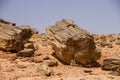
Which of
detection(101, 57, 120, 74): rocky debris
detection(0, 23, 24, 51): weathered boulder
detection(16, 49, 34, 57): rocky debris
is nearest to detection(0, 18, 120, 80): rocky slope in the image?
detection(101, 57, 120, 74): rocky debris

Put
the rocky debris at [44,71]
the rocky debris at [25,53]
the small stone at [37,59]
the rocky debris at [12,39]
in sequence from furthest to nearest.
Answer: the rocky debris at [12,39], the rocky debris at [25,53], the small stone at [37,59], the rocky debris at [44,71]

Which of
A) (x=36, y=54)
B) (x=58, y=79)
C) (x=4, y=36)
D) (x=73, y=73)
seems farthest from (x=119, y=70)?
(x=4, y=36)

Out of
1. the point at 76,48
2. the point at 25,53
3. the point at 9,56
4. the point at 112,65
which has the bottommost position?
the point at 112,65

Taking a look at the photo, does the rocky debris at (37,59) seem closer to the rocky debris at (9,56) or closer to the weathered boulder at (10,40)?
the rocky debris at (9,56)

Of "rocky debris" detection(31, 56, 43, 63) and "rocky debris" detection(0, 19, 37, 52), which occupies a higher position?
"rocky debris" detection(0, 19, 37, 52)

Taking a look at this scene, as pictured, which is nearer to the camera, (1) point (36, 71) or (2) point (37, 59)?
(1) point (36, 71)

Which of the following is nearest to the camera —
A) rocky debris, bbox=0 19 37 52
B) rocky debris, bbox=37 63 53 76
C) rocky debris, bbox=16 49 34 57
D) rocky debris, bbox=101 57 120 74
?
rocky debris, bbox=37 63 53 76

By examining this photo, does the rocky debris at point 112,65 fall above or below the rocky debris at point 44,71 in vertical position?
above

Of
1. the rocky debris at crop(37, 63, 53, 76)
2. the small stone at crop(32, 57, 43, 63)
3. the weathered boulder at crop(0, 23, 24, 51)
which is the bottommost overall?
the rocky debris at crop(37, 63, 53, 76)

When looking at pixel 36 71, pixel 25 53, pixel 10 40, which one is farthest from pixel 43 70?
pixel 10 40

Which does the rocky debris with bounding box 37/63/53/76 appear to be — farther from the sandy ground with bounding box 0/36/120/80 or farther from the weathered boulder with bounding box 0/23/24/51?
the weathered boulder with bounding box 0/23/24/51

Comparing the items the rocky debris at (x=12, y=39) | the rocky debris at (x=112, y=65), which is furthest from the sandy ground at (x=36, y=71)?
the rocky debris at (x=12, y=39)

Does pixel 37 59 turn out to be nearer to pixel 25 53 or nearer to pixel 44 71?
pixel 25 53

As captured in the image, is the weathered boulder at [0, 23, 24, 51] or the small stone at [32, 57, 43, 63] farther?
the weathered boulder at [0, 23, 24, 51]
